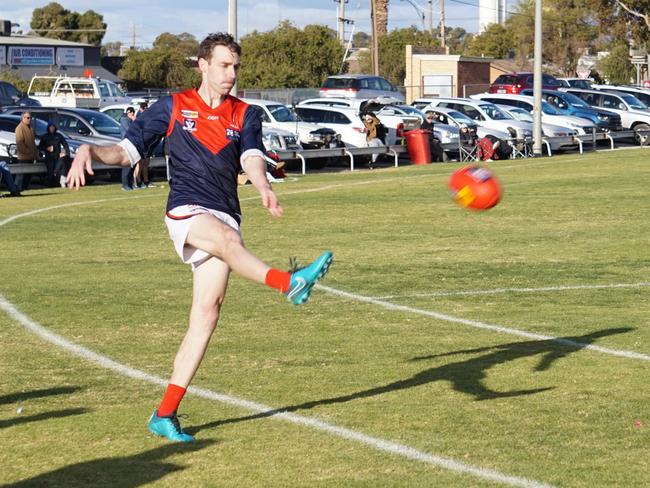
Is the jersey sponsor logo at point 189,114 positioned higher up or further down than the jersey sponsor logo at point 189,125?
higher up

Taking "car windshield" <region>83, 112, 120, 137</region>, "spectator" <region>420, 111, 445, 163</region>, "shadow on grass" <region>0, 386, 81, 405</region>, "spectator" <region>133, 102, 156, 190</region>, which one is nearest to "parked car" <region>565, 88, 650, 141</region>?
"spectator" <region>420, 111, 445, 163</region>

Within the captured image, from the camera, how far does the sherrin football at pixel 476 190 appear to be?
8508mm

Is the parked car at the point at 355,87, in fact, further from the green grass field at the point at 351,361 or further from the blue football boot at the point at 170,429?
the blue football boot at the point at 170,429

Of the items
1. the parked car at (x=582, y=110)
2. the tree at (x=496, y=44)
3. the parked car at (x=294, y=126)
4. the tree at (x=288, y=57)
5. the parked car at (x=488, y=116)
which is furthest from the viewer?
the tree at (x=496, y=44)

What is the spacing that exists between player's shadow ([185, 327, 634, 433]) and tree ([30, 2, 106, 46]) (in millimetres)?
107240

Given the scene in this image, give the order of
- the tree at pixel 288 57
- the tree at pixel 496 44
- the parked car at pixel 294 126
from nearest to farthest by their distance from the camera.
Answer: the parked car at pixel 294 126, the tree at pixel 288 57, the tree at pixel 496 44

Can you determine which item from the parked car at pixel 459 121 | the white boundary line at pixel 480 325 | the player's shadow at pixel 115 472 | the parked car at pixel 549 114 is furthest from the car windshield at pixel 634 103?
the player's shadow at pixel 115 472

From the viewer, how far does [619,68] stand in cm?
10138

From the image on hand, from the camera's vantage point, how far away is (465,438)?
23.7 ft

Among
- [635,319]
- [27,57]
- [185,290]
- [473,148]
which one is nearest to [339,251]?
[185,290]

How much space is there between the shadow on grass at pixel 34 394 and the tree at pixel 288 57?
7182 cm

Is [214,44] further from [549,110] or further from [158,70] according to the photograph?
[158,70]

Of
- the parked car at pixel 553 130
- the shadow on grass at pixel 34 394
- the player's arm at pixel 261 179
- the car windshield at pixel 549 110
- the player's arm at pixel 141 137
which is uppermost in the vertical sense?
the player's arm at pixel 141 137

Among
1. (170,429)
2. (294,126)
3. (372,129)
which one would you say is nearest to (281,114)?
(294,126)
